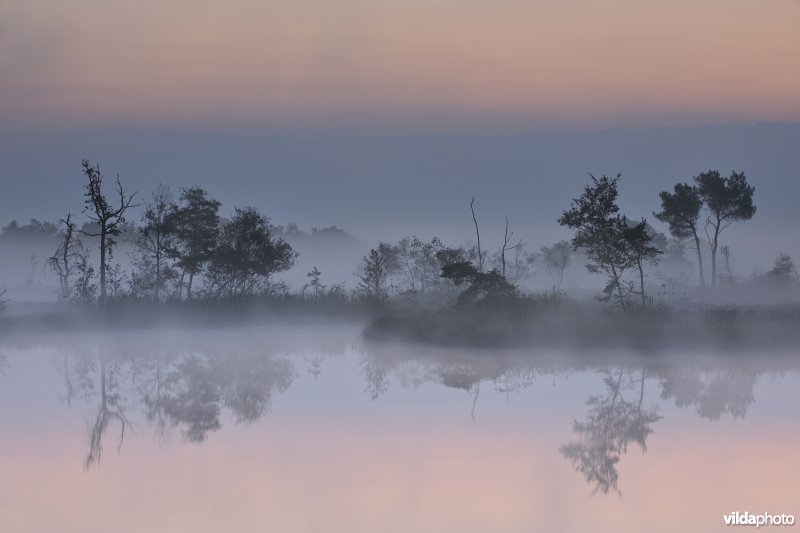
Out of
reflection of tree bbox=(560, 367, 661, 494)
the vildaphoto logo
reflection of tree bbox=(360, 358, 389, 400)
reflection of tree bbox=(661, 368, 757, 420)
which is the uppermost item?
reflection of tree bbox=(360, 358, 389, 400)

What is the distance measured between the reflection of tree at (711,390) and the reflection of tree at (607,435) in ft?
3.35

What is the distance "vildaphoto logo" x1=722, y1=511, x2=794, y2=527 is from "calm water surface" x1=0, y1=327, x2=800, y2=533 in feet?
0.92

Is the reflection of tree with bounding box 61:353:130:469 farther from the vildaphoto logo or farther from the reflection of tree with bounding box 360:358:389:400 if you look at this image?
the vildaphoto logo

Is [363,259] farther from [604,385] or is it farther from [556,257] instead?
[556,257]

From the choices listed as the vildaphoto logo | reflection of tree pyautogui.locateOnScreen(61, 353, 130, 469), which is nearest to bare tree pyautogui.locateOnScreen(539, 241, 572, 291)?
reflection of tree pyautogui.locateOnScreen(61, 353, 130, 469)

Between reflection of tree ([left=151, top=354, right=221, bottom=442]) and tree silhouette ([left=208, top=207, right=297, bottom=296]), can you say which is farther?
tree silhouette ([left=208, top=207, right=297, bottom=296])

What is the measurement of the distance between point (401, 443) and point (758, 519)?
7.48 metres

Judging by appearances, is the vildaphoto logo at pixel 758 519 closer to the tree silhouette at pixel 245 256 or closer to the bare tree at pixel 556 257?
the tree silhouette at pixel 245 256

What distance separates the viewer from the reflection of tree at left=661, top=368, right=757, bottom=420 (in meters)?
22.6

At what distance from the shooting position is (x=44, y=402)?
975 inches

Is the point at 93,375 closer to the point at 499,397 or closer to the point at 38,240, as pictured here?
the point at 499,397

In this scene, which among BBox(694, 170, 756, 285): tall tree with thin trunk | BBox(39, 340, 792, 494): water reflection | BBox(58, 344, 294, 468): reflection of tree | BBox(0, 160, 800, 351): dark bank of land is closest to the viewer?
BBox(39, 340, 792, 494): water reflection

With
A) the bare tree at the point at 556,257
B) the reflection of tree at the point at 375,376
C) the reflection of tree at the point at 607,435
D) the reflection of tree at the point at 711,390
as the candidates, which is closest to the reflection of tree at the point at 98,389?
the reflection of tree at the point at 375,376

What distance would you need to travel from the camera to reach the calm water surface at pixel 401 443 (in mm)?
13445
